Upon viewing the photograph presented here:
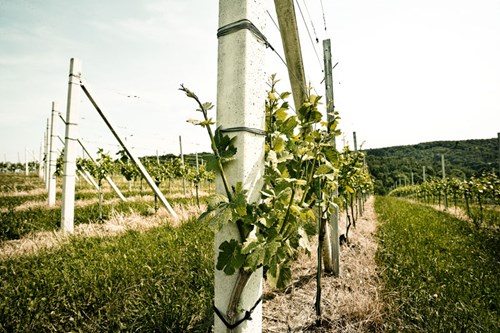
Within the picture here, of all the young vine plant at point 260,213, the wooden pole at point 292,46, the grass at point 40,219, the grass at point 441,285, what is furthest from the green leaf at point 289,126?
the grass at point 40,219

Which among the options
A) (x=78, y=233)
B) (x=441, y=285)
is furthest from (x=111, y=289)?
(x=441, y=285)

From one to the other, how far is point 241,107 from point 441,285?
10.9 ft

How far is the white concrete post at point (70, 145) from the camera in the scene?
13.5 feet

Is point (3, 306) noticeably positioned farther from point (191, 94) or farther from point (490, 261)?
point (490, 261)

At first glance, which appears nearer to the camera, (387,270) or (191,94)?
(191,94)

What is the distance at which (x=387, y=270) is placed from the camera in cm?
325

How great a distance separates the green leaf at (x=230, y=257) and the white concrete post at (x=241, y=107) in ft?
0.20

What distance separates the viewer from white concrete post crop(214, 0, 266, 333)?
113cm

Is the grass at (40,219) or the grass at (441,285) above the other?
the grass at (40,219)

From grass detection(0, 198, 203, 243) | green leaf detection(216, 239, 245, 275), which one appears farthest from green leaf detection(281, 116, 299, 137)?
grass detection(0, 198, 203, 243)

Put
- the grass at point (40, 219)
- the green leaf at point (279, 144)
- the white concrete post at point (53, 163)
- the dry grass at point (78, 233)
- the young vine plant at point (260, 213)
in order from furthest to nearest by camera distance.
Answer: the white concrete post at point (53, 163) → the grass at point (40, 219) → the dry grass at point (78, 233) → the green leaf at point (279, 144) → the young vine plant at point (260, 213)

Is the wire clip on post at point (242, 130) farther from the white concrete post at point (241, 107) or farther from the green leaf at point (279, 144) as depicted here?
the green leaf at point (279, 144)

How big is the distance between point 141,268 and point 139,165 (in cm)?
244

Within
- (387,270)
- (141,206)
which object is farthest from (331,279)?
(141,206)
